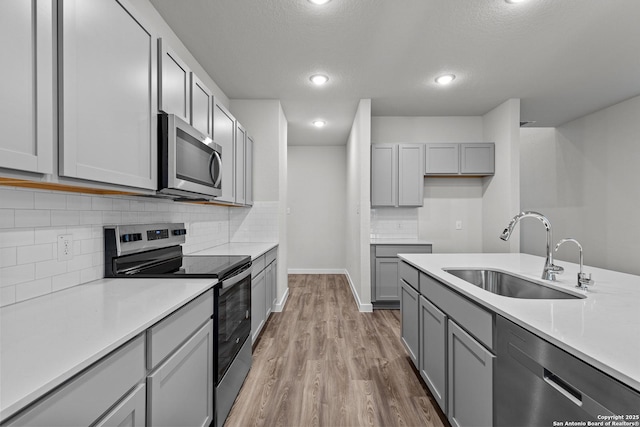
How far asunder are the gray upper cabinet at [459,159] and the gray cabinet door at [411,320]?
2.32 meters

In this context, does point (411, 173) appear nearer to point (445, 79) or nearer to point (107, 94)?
point (445, 79)

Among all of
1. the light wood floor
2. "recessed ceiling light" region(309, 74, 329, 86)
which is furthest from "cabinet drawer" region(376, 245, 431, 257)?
"recessed ceiling light" region(309, 74, 329, 86)

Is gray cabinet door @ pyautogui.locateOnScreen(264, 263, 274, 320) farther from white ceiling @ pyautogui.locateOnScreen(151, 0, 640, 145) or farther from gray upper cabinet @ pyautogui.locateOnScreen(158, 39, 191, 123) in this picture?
white ceiling @ pyautogui.locateOnScreen(151, 0, 640, 145)

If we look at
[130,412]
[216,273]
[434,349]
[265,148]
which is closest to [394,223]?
[265,148]

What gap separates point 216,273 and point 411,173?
3.33 m

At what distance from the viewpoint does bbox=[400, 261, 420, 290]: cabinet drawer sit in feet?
7.11

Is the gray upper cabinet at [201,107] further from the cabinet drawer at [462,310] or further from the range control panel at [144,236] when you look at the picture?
the cabinet drawer at [462,310]

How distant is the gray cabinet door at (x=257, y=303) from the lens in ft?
8.50

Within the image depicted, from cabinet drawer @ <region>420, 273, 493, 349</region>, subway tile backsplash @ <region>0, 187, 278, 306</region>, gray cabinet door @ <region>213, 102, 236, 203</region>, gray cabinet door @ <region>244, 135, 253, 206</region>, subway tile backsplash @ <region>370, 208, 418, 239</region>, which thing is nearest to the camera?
subway tile backsplash @ <region>0, 187, 278, 306</region>

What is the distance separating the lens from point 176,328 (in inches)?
47.4

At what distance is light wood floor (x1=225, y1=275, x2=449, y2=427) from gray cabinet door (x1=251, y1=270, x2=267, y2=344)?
211 mm

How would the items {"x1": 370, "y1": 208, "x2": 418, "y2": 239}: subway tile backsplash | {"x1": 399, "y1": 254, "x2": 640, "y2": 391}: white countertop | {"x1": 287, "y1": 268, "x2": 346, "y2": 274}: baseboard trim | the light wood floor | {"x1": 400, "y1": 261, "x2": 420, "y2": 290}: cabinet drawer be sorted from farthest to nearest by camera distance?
{"x1": 287, "y1": 268, "x2": 346, "y2": 274}: baseboard trim < {"x1": 370, "y1": 208, "x2": 418, "y2": 239}: subway tile backsplash < {"x1": 400, "y1": 261, "x2": 420, "y2": 290}: cabinet drawer < the light wood floor < {"x1": 399, "y1": 254, "x2": 640, "y2": 391}: white countertop

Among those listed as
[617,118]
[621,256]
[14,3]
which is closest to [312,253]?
[621,256]

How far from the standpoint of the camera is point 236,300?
198 cm
